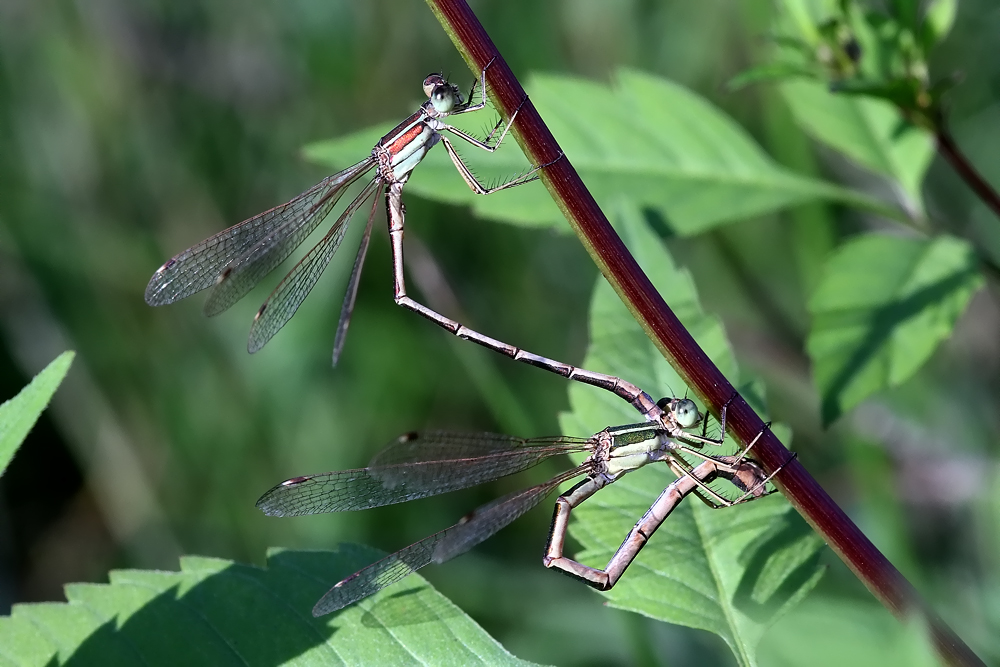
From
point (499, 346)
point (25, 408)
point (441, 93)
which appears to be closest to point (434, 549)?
point (499, 346)

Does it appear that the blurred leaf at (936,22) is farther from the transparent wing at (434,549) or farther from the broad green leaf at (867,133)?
the transparent wing at (434,549)

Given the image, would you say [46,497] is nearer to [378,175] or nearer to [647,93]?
[378,175]

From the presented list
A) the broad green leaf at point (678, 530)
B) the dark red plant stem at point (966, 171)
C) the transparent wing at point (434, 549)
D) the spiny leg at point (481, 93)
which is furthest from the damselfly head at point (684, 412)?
the dark red plant stem at point (966, 171)

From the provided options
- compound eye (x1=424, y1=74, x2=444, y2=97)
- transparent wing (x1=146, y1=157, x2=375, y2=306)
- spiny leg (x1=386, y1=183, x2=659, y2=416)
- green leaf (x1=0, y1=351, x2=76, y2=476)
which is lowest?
spiny leg (x1=386, y1=183, x2=659, y2=416)

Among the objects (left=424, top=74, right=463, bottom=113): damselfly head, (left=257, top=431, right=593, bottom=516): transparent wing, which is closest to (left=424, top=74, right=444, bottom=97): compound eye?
(left=424, top=74, right=463, bottom=113): damselfly head

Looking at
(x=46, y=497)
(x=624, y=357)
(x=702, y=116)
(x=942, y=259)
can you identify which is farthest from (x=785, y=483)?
(x=46, y=497)

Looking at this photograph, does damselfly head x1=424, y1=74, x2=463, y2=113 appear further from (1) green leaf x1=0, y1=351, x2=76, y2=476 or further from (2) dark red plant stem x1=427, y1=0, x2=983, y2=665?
(1) green leaf x1=0, y1=351, x2=76, y2=476
